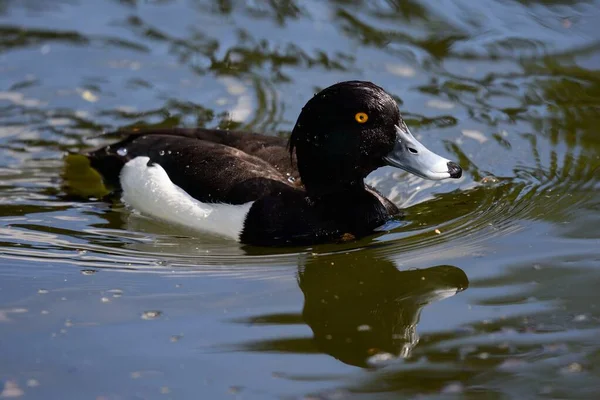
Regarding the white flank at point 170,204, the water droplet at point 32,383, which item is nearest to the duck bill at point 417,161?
the white flank at point 170,204

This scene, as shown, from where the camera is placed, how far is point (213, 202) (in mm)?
6719

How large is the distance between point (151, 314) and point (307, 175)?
176 cm

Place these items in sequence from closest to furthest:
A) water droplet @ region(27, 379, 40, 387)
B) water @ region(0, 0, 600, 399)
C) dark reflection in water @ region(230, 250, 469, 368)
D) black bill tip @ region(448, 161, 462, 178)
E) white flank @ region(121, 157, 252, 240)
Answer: water droplet @ region(27, 379, 40, 387)
water @ region(0, 0, 600, 399)
dark reflection in water @ region(230, 250, 469, 368)
black bill tip @ region(448, 161, 462, 178)
white flank @ region(121, 157, 252, 240)

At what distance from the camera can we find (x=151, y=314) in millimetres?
5305

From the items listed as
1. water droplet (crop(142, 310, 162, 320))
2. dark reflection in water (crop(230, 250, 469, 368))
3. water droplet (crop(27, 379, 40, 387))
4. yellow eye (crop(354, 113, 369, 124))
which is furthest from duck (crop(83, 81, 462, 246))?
water droplet (crop(27, 379, 40, 387))

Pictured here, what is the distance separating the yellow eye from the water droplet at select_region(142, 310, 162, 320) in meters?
1.90

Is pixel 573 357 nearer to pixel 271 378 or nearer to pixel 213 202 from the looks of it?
pixel 271 378

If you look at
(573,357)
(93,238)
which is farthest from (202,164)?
(573,357)

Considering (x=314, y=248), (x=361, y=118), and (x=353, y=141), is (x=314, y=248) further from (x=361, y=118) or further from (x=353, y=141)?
(x=361, y=118)

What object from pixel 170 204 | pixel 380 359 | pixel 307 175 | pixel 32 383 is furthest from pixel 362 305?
pixel 170 204

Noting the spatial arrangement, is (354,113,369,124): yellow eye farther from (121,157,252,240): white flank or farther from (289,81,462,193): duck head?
(121,157,252,240): white flank

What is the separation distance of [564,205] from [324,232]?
5.67 ft

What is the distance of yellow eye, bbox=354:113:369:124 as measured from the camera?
6.32 meters

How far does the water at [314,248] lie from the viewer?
15.5ft
